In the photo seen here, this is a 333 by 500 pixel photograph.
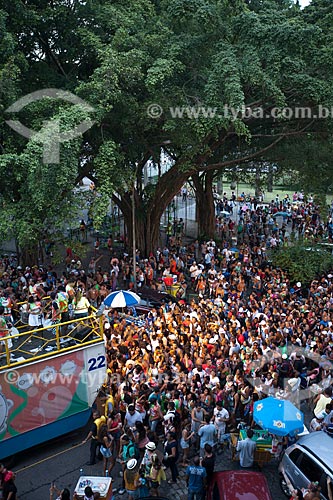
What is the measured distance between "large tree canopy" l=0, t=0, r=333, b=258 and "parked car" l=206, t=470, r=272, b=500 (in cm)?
963

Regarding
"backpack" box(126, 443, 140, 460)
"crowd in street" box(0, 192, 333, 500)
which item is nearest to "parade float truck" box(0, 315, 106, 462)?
"crowd in street" box(0, 192, 333, 500)

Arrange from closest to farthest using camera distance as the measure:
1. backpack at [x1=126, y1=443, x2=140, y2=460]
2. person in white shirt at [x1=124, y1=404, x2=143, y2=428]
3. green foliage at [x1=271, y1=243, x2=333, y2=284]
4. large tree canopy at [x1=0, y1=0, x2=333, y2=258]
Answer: backpack at [x1=126, y1=443, x2=140, y2=460], person in white shirt at [x1=124, y1=404, x2=143, y2=428], large tree canopy at [x1=0, y1=0, x2=333, y2=258], green foliage at [x1=271, y1=243, x2=333, y2=284]

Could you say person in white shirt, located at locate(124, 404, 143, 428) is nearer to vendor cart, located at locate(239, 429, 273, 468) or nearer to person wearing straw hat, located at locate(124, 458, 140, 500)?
person wearing straw hat, located at locate(124, 458, 140, 500)

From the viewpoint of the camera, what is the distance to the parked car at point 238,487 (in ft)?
24.2

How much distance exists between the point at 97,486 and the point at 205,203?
21.8 metres

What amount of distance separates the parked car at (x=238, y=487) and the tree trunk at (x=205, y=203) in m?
20.1

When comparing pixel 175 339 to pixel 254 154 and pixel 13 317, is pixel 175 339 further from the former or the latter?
pixel 254 154

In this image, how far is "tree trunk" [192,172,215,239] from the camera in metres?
27.8

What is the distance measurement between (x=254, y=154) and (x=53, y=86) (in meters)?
8.88

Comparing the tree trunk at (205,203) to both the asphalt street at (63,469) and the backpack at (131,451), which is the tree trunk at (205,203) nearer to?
the asphalt street at (63,469)

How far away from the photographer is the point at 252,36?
662 inches

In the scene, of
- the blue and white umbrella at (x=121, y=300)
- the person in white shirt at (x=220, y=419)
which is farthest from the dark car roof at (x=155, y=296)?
the person in white shirt at (x=220, y=419)

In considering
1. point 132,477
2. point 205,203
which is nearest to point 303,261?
point 205,203

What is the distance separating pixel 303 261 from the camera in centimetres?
2012
